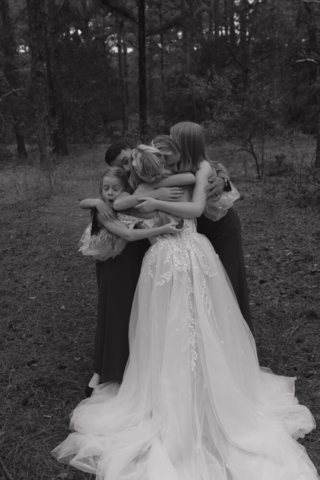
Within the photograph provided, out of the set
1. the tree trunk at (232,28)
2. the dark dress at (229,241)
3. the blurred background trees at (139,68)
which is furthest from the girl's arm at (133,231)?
the tree trunk at (232,28)

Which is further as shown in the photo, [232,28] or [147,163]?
[232,28]

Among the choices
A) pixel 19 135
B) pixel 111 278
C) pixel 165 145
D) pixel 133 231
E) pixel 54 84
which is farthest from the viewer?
pixel 54 84

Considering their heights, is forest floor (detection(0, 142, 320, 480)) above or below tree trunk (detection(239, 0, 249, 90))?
below

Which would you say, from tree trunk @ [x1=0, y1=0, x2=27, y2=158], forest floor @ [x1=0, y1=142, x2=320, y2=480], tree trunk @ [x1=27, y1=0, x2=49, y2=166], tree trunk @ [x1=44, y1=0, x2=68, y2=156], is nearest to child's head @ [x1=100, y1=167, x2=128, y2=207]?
forest floor @ [x1=0, y1=142, x2=320, y2=480]

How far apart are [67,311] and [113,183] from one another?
273cm

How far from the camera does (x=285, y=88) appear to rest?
60.7ft

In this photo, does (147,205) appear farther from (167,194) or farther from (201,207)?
(201,207)

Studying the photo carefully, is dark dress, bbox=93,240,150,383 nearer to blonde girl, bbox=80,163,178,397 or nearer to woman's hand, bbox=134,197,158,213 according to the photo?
blonde girl, bbox=80,163,178,397

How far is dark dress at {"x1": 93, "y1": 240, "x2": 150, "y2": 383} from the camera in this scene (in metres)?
3.52

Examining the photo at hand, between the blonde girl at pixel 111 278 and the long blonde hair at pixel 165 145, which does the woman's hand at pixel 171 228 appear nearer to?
the blonde girl at pixel 111 278

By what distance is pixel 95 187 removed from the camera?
40.8ft

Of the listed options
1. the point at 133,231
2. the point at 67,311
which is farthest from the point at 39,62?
the point at 133,231

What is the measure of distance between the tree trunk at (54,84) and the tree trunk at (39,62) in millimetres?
6810

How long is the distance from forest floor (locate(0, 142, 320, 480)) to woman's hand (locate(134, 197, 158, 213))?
1.70 meters
